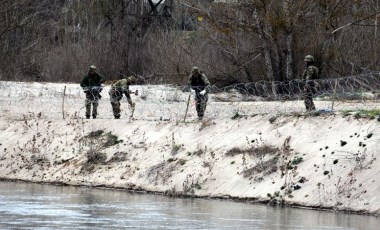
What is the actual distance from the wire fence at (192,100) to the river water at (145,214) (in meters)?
5.55

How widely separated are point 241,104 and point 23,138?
7.03 metres

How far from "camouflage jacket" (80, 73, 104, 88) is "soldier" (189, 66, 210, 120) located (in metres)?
3.73

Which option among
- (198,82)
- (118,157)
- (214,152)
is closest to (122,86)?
(198,82)

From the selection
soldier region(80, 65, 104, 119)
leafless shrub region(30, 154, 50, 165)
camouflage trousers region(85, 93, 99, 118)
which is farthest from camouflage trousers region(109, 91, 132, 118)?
leafless shrub region(30, 154, 50, 165)

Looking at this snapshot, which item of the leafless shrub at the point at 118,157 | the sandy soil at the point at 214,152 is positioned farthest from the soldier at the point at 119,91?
the leafless shrub at the point at 118,157

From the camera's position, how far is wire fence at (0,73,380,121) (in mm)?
33000

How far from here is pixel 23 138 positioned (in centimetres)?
3484

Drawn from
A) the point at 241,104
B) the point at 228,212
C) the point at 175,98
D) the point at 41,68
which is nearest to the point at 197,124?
the point at 241,104

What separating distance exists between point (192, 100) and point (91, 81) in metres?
6.76

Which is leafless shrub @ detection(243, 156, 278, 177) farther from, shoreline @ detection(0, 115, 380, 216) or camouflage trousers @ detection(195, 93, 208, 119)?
camouflage trousers @ detection(195, 93, 208, 119)

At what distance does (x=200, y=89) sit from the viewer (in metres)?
32.7

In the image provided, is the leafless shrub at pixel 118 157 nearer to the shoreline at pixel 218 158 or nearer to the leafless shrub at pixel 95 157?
the shoreline at pixel 218 158

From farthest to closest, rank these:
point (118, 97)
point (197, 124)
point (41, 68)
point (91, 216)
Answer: point (41, 68) < point (118, 97) < point (197, 124) < point (91, 216)

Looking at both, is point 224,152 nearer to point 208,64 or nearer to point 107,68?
point 208,64
